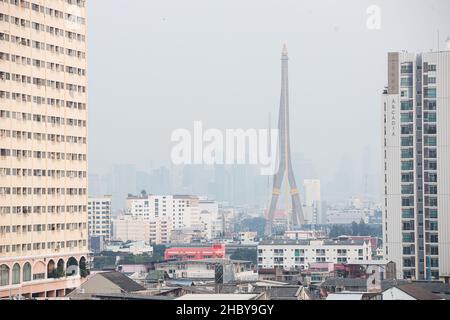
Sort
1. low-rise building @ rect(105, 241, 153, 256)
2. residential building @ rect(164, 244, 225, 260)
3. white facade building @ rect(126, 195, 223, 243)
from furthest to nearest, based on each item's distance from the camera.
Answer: low-rise building @ rect(105, 241, 153, 256), residential building @ rect(164, 244, 225, 260), white facade building @ rect(126, 195, 223, 243)

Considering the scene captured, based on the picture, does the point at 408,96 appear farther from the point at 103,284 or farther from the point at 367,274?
the point at 103,284

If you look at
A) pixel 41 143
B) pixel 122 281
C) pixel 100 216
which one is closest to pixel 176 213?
pixel 100 216

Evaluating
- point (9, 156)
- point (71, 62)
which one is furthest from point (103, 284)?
point (71, 62)

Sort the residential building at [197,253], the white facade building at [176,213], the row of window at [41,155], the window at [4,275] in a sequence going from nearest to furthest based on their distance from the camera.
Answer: the window at [4,275] → the row of window at [41,155] → the white facade building at [176,213] → the residential building at [197,253]

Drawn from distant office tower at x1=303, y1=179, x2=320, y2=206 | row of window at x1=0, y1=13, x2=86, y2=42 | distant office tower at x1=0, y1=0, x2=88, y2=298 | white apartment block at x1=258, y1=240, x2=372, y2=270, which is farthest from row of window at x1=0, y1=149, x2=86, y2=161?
white apartment block at x1=258, y1=240, x2=372, y2=270

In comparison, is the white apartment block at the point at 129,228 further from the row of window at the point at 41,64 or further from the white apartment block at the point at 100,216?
the row of window at the point at 41,64

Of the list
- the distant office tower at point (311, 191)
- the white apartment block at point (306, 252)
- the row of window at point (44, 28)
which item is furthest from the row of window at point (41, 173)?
the white apartment block at point (306, 252)

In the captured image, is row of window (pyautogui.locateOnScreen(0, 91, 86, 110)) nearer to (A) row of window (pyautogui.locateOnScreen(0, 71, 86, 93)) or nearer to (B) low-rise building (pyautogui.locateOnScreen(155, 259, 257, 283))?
(A) row of window (pyautogui.locateOnScreen(0, 71, 86, 93))
